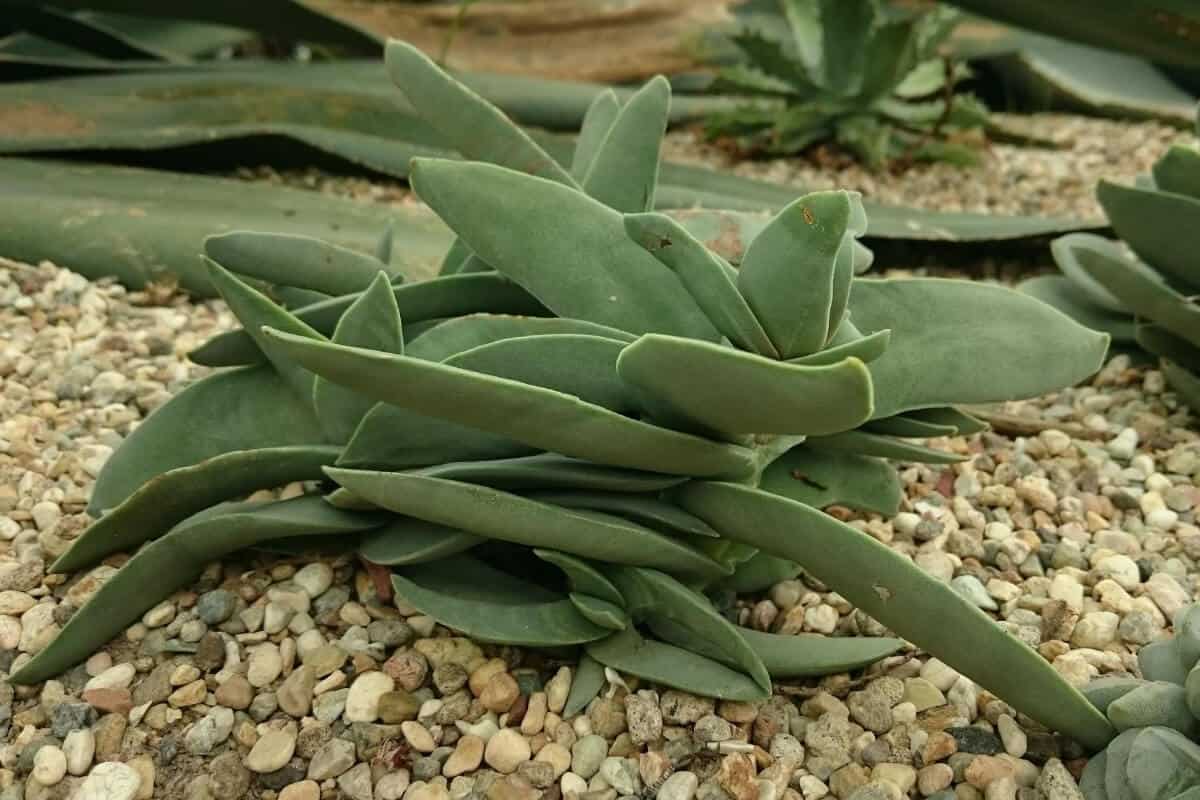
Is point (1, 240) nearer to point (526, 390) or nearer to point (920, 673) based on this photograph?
point (526, 390)

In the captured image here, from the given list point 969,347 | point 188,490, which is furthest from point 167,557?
point 969,347

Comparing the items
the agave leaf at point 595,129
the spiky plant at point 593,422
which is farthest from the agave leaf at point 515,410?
the agave leaf at point 595,129

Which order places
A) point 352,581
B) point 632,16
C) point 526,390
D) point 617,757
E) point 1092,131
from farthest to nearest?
point 632,16 < point 1092,131 < point 352,581 < point 617,757 < point 526,390

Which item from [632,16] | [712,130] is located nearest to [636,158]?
[712,130]

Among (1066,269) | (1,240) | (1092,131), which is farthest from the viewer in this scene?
(1092,131)

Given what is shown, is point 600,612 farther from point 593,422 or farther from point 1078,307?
point 1078,307

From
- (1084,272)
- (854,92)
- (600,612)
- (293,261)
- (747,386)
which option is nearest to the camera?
(747,386)
